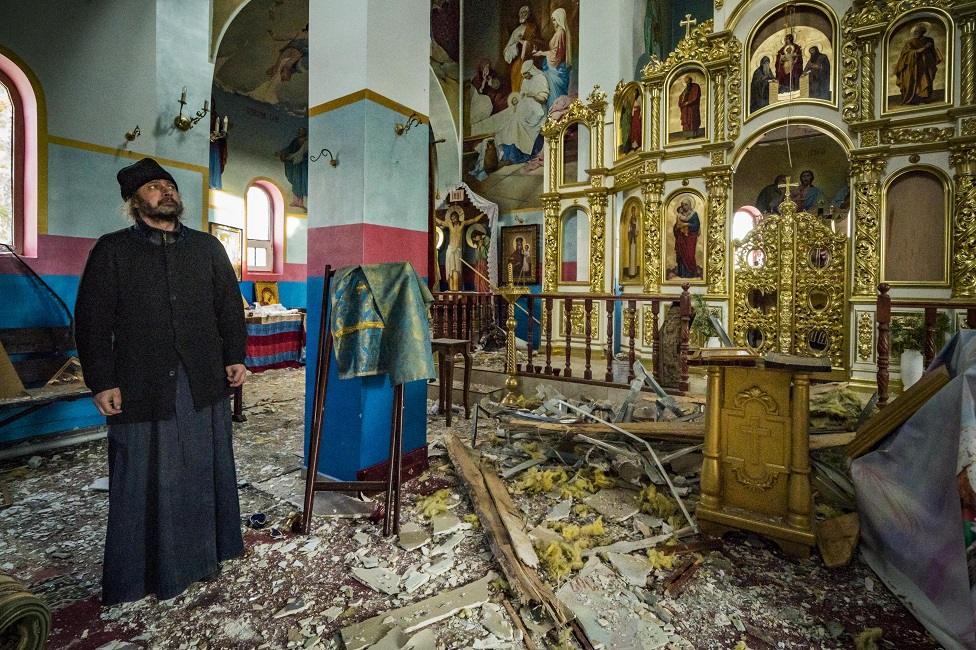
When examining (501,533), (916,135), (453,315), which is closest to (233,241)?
(453,315)

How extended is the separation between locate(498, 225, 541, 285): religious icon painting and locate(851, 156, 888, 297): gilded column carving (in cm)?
609

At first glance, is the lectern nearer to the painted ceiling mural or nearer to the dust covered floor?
the dust covered floor

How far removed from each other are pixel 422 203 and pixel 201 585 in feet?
9.71

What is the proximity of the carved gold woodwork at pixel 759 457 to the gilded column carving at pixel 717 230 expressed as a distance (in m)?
5.75

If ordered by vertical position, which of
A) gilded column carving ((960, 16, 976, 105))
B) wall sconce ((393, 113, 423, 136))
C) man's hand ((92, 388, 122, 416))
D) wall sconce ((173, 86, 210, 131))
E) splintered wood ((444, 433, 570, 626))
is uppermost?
gilded column carving ((960, 16, 976, 105))

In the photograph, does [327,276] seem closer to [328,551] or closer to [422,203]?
[422,203]

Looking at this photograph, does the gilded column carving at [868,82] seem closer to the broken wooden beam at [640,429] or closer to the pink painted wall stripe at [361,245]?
the broken wooden beam at [640,429]

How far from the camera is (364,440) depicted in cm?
355

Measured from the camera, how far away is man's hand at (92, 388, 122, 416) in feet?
7.16

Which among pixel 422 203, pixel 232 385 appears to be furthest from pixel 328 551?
pixel 422 203

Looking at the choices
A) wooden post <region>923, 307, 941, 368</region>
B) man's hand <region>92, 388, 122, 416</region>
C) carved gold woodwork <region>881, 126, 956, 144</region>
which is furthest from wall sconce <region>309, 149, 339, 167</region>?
carved gold woodwork <region>881, 126, 956, 144</region>

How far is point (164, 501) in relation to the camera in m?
2.31

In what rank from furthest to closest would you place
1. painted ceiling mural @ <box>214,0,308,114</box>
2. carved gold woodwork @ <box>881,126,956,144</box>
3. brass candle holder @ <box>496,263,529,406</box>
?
painted ceiling mural @ <box>214,0,308,114</box> < carved gold woodwork @ <box>881,126,956,144</box> < brass candle holder @ <box>496,263,529,406</box>

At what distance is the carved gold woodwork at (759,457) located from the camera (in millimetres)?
2711
